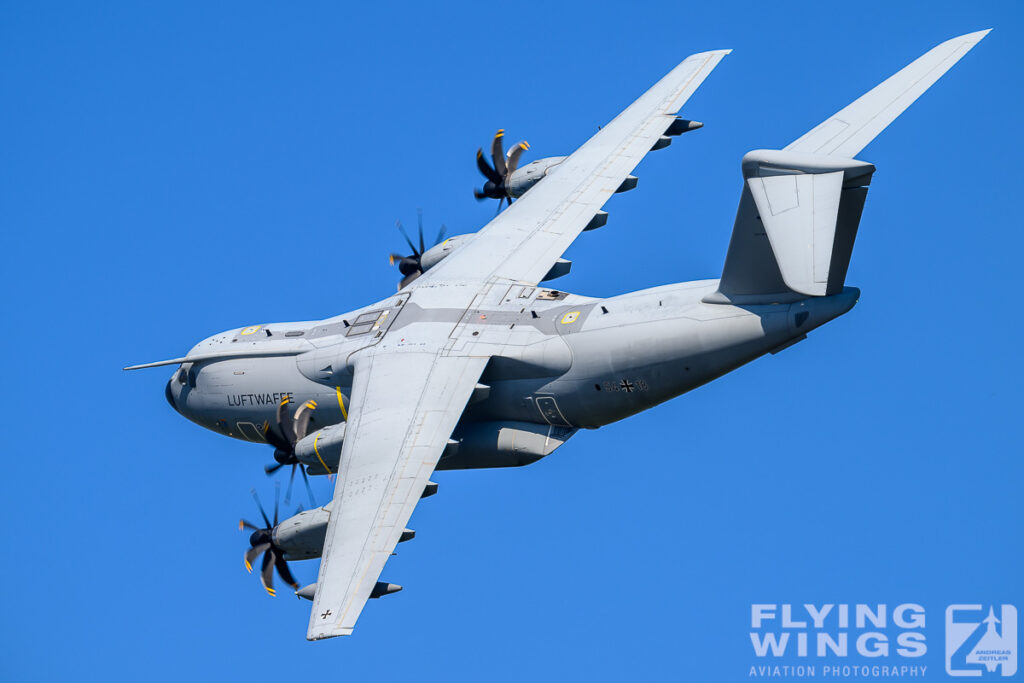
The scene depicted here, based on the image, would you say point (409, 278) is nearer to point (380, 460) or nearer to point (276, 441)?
point (276, 441)

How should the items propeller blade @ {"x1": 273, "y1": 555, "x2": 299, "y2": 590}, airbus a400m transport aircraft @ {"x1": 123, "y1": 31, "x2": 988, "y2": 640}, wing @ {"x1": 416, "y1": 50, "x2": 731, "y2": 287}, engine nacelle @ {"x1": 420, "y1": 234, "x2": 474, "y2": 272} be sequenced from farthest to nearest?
1. engine nacelle @ {"x1": 420, "y1": 234, "x2": 474, "y2": 272}
2. wing @ {"x1": 416, "y1": 50, "x2": 731, "y2": 287}
3. propeller blade @ {"x1": 273, "y1": 555, "x2": 299, "y2": 590}
4. airbus a400m transport aircraft @ {"x1": 123, "y1": 31, "x2": 988, "y2": 640}

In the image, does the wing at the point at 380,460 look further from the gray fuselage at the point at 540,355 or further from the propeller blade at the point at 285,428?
the propeller blade at the point at 285,428

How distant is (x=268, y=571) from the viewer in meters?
40.0

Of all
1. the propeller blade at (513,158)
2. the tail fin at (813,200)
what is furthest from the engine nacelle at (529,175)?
the tail fin at (813,200)

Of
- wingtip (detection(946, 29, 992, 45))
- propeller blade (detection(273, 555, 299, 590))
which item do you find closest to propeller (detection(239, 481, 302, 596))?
propeller blade (detection(273, 555, 299, 590))

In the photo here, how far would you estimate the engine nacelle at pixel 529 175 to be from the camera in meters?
50.0

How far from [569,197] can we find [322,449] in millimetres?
10539

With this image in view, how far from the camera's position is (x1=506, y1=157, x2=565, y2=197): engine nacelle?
164 feet

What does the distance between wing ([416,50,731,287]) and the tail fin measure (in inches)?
269

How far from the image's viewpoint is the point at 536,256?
44844 millimetres

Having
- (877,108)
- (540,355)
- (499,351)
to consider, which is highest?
(877,108)

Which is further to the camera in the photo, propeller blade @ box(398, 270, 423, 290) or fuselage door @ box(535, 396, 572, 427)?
propeller blade @ box(398, 270, 423, 290)

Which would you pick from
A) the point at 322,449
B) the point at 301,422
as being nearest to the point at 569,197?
the point at 301,422

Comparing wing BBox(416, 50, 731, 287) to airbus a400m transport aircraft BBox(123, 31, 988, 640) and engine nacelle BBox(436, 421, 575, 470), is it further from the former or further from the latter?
engine nacelle BBox(436, 421, 575, 470)
